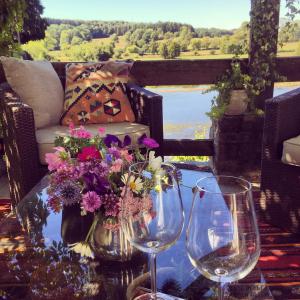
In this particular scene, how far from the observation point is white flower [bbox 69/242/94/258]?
3.30 ft

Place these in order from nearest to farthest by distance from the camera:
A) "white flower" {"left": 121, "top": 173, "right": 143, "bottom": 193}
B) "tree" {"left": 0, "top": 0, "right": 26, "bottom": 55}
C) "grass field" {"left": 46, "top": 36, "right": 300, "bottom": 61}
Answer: "white flower" {"left": 121, "top": 173, "right": 143, "bottom": 193}, "tree" {"left": 0, "top": 0, "right": 26, "bottom": 55}, "grass field" {"left": 46, "top": 36, "right": 300, "bottom": 61}

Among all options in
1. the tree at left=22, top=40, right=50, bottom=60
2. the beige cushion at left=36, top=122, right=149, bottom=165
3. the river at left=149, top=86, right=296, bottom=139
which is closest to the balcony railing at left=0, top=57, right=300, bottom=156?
the river at left=149, top=86, right=296, bottom=139

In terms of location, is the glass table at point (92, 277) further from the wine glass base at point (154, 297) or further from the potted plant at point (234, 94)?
the potted plant at point (234, 94)

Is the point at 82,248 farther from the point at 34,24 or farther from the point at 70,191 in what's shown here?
the point at 34,24

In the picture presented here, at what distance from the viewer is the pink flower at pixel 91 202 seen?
90 cm

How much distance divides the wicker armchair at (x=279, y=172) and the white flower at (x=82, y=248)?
1.24 metres

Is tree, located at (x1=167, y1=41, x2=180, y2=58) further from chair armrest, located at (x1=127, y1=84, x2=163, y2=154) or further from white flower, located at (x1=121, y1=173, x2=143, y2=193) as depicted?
white flower, located at (x1=121, y1=173, x2=143, y2=193)

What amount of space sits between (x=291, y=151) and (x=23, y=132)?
1.43m

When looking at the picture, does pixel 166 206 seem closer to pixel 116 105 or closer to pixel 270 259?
pixel 270 259

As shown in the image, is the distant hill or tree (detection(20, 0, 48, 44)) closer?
the distant hill

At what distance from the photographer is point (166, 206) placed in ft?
2.20

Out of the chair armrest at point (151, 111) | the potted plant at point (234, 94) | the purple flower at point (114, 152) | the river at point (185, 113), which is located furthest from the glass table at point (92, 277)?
the river at point (185, 113)

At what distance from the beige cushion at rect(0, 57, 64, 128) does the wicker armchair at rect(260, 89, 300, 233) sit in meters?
1.38

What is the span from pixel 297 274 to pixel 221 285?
3.85 ft
